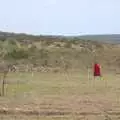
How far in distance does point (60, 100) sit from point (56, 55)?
677 inches

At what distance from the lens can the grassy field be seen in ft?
42.4

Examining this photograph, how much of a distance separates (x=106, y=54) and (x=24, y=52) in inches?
244

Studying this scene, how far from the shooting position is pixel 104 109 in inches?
546

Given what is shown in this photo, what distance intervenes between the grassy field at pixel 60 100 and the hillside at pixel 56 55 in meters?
7.51

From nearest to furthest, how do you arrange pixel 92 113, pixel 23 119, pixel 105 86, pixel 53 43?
1. pixel 23 119
2. pixel 92 113
3. pixel 105 86
4. pixel 53 43

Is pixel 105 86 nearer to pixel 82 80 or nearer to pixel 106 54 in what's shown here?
pixel 82 80

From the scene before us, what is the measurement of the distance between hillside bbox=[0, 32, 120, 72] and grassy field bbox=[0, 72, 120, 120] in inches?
296

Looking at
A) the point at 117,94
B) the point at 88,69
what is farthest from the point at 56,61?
the point at 117,94

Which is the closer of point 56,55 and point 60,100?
point 60,100

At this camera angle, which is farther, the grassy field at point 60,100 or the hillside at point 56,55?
the hillside at point 56,55

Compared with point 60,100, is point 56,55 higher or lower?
higher

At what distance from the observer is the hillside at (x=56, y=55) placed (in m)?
30.3

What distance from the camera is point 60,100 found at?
50.9 feet

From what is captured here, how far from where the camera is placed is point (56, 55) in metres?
32.6
